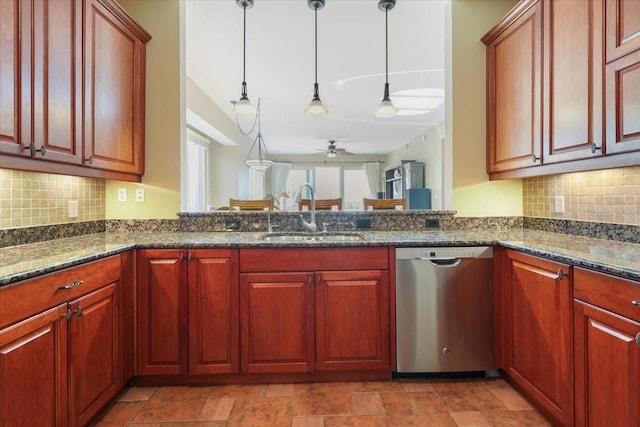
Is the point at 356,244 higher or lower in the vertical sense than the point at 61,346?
higher

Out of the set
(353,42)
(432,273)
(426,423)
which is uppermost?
(353,42)

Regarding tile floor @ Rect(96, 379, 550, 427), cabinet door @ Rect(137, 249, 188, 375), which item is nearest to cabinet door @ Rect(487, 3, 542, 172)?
tile floor @ Rect(96, 379, 550, 427)

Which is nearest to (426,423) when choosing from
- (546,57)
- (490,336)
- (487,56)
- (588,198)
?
(490,336)

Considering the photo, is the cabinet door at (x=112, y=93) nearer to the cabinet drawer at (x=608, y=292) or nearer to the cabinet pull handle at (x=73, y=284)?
the cabinet pull handle at (x=73, y=284)

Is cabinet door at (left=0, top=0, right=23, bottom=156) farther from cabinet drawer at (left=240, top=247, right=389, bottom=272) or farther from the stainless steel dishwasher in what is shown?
the stainless steel dishwasher

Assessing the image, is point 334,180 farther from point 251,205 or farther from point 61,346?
point 61,346

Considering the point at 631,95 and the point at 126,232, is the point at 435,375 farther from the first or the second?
the point at 126,232

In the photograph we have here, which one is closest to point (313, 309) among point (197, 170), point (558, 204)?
point (558, 204)

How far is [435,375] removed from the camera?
2.04 m

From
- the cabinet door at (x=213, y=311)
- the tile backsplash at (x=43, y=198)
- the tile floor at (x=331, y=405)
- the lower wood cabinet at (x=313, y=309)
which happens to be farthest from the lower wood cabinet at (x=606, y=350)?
the tile backsplash at (x=43, y=198)

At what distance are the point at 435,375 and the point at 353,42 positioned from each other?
2663mm

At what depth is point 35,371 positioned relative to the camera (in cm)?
124

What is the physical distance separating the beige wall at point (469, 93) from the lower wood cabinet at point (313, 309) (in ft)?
3.26

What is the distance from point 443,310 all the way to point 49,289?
1.89 meters
